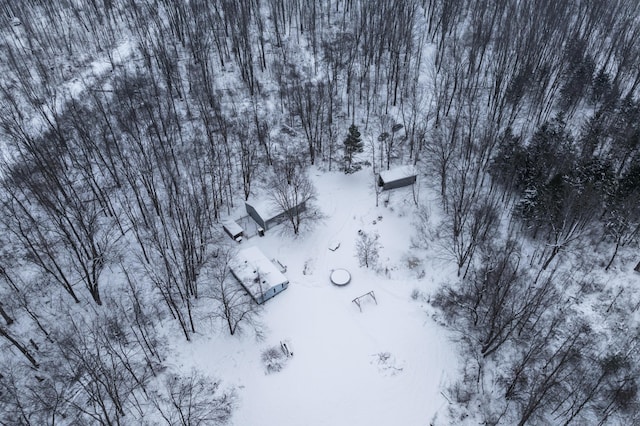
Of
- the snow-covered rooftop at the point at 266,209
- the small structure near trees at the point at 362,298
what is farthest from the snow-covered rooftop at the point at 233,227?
the small structure near trees at the point at 362,298

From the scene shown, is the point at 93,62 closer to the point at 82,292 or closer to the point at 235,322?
the point at 82,292

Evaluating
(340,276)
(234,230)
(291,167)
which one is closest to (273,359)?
(340,276)

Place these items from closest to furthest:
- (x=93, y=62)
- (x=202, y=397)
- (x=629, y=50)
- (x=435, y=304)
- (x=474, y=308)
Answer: (x=202, y=397) → (x=474, y=308) → (x=435, y=304) → (x=629, y=50) → (x=93, y=62)

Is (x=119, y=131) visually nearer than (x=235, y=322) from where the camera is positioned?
No

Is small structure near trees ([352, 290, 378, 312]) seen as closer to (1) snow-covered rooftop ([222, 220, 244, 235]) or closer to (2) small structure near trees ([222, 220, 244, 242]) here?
(2) small structure near trees ([222, 220, 244, 242])

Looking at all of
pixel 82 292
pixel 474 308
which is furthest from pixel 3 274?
pixel 474 308

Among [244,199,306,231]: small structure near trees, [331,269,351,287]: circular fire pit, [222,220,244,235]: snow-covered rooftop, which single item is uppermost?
[244,199,306,231]: small structure near trees

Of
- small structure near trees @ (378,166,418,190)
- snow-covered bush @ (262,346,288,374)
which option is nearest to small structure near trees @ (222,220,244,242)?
snow-covered bush @ (262,346,288,374)
